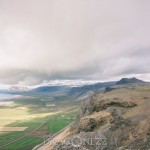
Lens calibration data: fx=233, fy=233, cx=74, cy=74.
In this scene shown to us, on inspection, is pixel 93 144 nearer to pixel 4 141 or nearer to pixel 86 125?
pixel 86 125

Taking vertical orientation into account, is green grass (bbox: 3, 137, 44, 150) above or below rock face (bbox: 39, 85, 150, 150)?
below

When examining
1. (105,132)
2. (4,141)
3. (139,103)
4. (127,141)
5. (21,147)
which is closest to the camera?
(127,141)

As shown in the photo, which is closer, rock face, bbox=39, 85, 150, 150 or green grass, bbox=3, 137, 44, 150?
rock face, bbox=39, 85, 150, 150

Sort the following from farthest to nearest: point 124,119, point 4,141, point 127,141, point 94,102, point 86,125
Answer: point 4,141, point 94,102, point 86,125, point 124,119, point 127,141

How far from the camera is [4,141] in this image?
174 m

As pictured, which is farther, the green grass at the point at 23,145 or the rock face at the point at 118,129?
the green grass at the point at 23,145


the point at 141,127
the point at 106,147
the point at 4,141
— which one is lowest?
the point at 4,141

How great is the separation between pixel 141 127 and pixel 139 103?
16.2 m

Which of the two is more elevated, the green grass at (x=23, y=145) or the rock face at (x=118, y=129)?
the rock face at (x=118, y=129)

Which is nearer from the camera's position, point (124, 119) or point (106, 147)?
point (106, 147)

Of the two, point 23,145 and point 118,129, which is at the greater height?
point 118,129

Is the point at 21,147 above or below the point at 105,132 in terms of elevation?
below

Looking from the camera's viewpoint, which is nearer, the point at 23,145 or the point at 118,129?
the point at 118,129

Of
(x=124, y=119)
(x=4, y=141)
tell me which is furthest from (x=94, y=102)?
(x=4, y=141)
